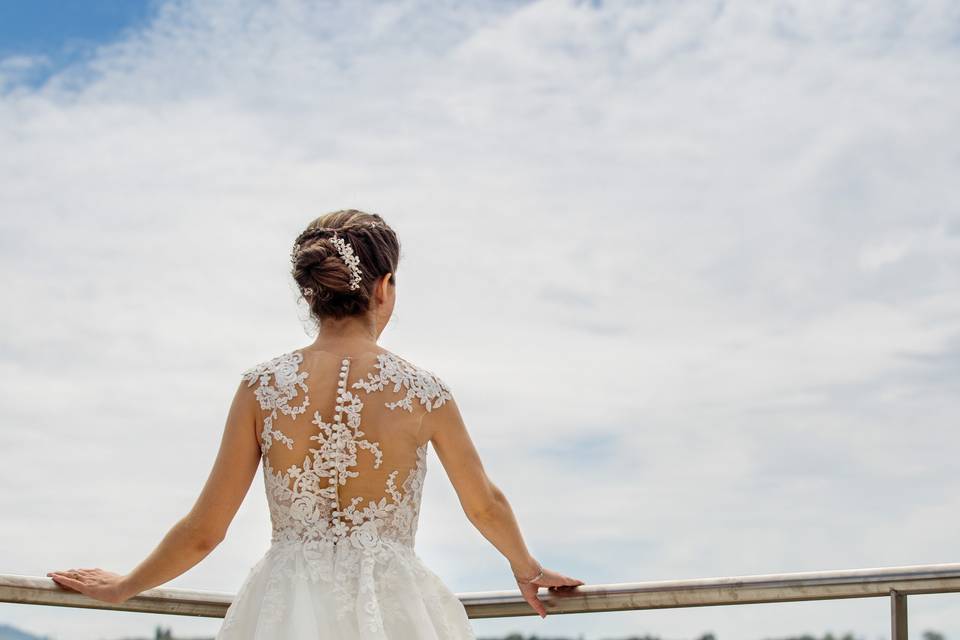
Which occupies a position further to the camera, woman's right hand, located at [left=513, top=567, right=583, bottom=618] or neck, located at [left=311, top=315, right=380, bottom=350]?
woman's right hand, located at [left=513, top=567, right=583, bottom=618]

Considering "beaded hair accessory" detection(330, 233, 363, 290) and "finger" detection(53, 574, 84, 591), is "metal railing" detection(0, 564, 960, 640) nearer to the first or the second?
"finger" detection(53, 574, 84, 591)

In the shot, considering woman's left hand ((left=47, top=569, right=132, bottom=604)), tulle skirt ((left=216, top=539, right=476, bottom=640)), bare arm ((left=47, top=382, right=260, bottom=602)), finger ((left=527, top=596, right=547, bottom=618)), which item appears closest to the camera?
tulle skirt ((left=216, top=539, right=476, bottom=640))

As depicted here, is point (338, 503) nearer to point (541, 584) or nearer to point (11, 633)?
point (541, 584)

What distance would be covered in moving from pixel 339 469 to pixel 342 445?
0.06m

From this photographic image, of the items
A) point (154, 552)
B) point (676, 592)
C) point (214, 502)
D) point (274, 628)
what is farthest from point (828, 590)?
point (154, 552)

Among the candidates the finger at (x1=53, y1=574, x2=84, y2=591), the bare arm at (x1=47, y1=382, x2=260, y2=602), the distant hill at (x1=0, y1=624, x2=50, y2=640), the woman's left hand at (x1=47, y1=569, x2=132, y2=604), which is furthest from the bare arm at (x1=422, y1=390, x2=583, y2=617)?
the distant hill at (x1=0, y1=624, x2=50, y2=640)

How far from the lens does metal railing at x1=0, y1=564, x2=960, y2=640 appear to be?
279cm

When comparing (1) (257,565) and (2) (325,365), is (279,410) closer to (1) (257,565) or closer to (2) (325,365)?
(2) (325,365)

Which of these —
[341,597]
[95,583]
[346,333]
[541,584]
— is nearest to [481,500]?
[541,584]

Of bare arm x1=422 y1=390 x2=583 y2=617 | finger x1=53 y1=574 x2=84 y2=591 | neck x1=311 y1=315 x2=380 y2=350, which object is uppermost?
neck x1=311 y1=315 x2=380 y2=350

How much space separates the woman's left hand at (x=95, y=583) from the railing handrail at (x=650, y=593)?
3cm

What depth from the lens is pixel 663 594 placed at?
2992 mm

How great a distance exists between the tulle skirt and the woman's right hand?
1.10 ft

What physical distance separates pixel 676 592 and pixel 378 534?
0.90 metres
